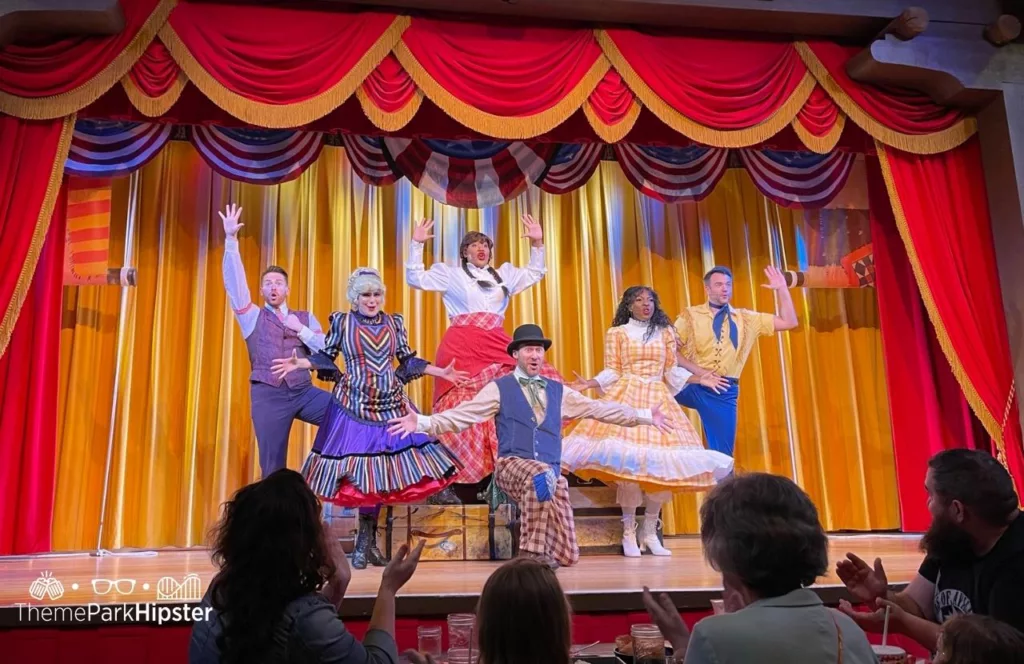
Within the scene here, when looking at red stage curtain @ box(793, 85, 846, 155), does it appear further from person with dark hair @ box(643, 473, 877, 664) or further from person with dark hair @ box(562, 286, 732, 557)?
person with dark hair @ box(643, 473, 877, 664)

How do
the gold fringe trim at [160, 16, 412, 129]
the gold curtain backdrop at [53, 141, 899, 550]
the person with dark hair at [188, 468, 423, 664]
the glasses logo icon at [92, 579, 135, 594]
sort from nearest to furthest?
1. the person with dark hair at [188, 468, 423, 664]
2. the glasses logo icon at [92, 579, 135, 594]
3. the gold fringe trim at [160, 16, 412, 129]
4. the gold curtain backdrop at [53, 141, 899, 550]

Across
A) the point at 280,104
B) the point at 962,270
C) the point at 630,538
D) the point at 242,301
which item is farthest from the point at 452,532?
the point at 962,270

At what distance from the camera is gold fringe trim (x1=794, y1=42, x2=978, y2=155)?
15.7 feet

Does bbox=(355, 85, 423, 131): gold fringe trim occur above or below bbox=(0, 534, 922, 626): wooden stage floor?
above

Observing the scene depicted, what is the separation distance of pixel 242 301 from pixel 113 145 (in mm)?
1135

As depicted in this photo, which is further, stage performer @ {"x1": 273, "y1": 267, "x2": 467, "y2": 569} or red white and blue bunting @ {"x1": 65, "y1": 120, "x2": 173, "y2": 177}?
red white and blue bunting @ {"x1": 65, "y1": 120, "x2": 173, "y2": 177}

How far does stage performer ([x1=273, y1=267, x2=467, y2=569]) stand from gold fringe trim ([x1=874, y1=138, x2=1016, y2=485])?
9.12 ft

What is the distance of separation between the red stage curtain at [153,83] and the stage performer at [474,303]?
1.57 metres

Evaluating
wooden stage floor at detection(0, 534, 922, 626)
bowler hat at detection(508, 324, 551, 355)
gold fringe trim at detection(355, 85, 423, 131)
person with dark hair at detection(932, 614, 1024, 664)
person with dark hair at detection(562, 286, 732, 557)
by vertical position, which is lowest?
wooden stage floor at detection(0, 534, 922, 626)

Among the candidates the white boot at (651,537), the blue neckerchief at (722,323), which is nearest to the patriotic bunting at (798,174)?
the blue neckerchief at (722,323)

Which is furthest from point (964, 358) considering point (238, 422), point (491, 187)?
point (238, 422)

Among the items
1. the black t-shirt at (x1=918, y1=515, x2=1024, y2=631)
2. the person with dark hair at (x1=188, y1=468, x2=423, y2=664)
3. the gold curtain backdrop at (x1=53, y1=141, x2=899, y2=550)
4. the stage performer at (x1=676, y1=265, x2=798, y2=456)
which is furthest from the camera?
the gold curtain backdrop at (x1=53, y1=141, x2=899, y2=550)

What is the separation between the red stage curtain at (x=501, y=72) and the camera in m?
Answer: 4.48

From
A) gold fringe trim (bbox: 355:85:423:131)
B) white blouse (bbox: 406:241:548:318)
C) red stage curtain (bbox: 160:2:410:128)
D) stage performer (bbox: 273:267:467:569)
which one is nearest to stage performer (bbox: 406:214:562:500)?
white blouse (bbox: 406:241:548:318)
